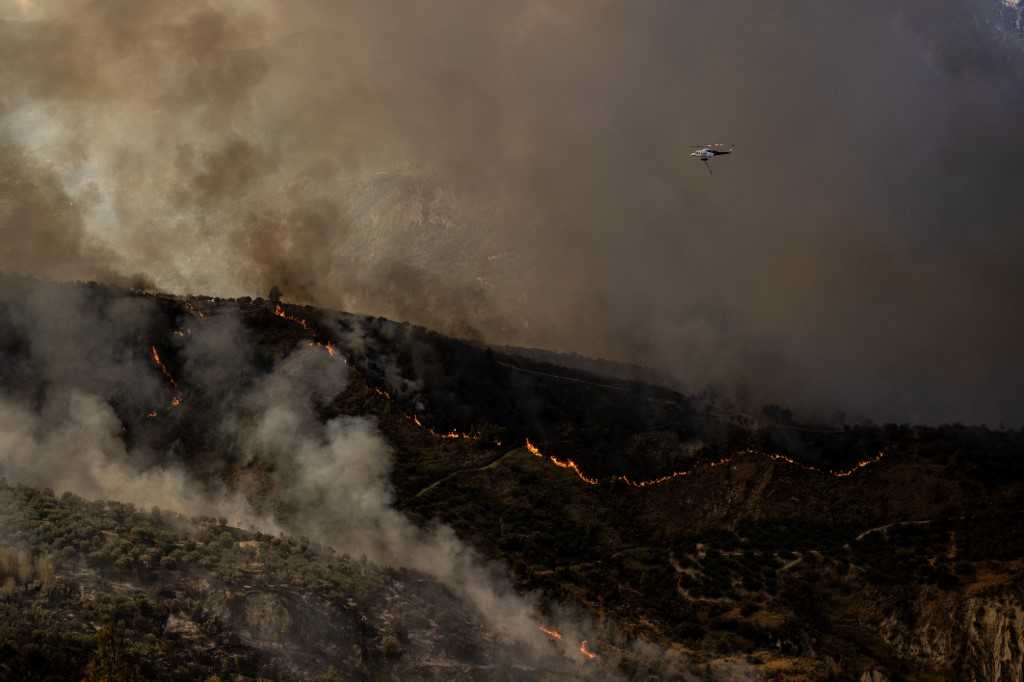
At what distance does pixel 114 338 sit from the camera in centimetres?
5859

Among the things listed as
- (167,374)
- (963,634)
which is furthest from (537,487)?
(167,374)

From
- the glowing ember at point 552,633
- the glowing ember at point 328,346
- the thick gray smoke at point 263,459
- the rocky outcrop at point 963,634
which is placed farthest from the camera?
the glowing ember at point 328,346

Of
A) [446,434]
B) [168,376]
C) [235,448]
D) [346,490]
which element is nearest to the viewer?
[346,490]

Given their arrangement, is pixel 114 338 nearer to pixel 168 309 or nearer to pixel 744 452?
pixel 168 309

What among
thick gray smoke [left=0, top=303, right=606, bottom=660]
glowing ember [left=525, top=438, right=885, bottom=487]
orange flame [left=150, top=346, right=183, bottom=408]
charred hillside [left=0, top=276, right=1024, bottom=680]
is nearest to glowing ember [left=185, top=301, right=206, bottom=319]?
charred hillside [left=0, top=276, right=1024, bottom=680]

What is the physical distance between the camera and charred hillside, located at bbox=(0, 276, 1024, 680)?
46000 millimetres

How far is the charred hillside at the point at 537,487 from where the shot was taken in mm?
46000

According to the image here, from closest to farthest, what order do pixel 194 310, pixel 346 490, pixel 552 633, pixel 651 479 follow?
1. pixel 552 633
2. pixel 346 490
3. pixel 651 479
4. pixel 194 310

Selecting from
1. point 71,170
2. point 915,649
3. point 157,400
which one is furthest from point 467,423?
point 71,170

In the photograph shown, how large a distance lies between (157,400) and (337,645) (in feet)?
75.7

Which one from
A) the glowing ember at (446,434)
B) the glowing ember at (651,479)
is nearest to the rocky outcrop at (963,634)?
the glowing ember at (651,479)

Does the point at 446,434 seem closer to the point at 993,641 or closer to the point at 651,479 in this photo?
the point at 651,479

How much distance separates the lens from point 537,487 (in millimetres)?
53938

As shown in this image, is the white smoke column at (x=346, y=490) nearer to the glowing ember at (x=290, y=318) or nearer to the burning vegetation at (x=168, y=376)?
the glowing ember at (x=290, y=318)
